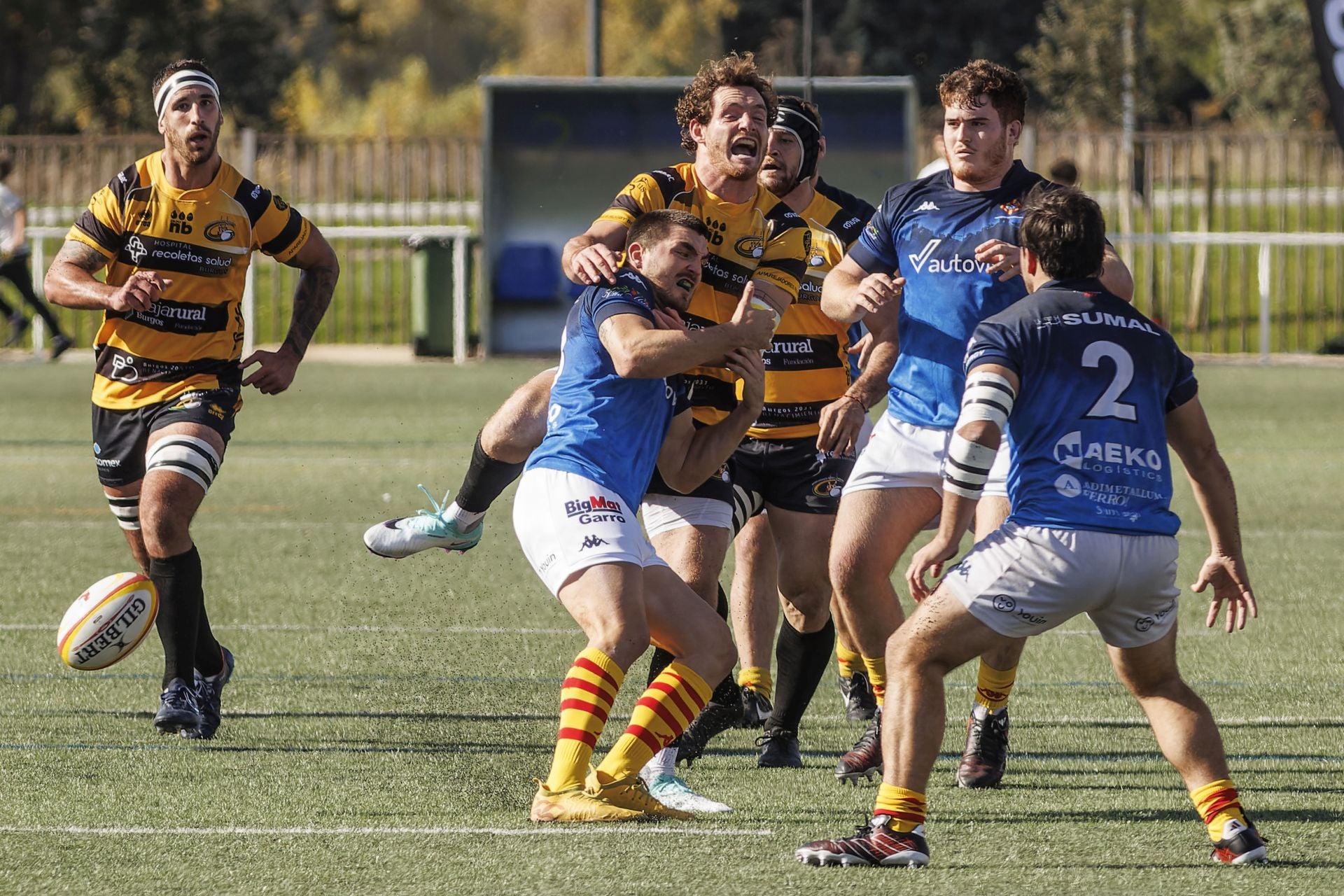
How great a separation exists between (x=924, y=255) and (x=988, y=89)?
1.77ft

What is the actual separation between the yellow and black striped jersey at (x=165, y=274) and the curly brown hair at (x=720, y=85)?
5.77 feet

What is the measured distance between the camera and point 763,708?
6867mm

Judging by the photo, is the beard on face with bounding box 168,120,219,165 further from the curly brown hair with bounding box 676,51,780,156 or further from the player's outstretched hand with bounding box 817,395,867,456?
the player's outstretched hand with bounding box 817,395,867,456

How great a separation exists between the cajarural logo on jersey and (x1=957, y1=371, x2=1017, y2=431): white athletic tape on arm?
131 centimetres

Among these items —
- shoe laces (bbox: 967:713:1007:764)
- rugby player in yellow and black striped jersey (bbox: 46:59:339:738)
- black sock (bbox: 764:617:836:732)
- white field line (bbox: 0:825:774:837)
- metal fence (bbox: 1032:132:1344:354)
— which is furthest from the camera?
metal fence (bbox: 1032:132:1344:354)

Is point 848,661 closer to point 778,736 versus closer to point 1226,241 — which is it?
point 778,736

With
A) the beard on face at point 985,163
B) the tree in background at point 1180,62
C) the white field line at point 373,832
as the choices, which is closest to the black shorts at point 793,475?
the beard on face at point 985,163

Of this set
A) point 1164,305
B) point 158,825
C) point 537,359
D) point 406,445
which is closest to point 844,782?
point 158,825

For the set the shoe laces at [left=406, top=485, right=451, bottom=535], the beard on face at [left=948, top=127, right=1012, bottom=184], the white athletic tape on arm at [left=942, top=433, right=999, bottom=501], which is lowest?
the shoe laces at [left=406, top=485, right=451, bottom=535]

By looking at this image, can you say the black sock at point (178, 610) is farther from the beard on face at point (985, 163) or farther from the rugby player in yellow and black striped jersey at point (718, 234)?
the beard on face at point (985, 163)

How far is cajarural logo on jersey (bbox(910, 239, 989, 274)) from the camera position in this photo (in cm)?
601

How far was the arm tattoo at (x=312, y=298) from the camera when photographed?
7266 mm

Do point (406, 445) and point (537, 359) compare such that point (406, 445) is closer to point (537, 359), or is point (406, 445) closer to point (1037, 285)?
point (537, 359)

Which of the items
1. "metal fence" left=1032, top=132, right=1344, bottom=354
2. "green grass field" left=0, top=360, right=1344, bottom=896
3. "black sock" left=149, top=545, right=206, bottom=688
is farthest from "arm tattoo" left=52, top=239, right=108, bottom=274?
"metal fence" left=1032, top=132, right=1344, bottom=354
